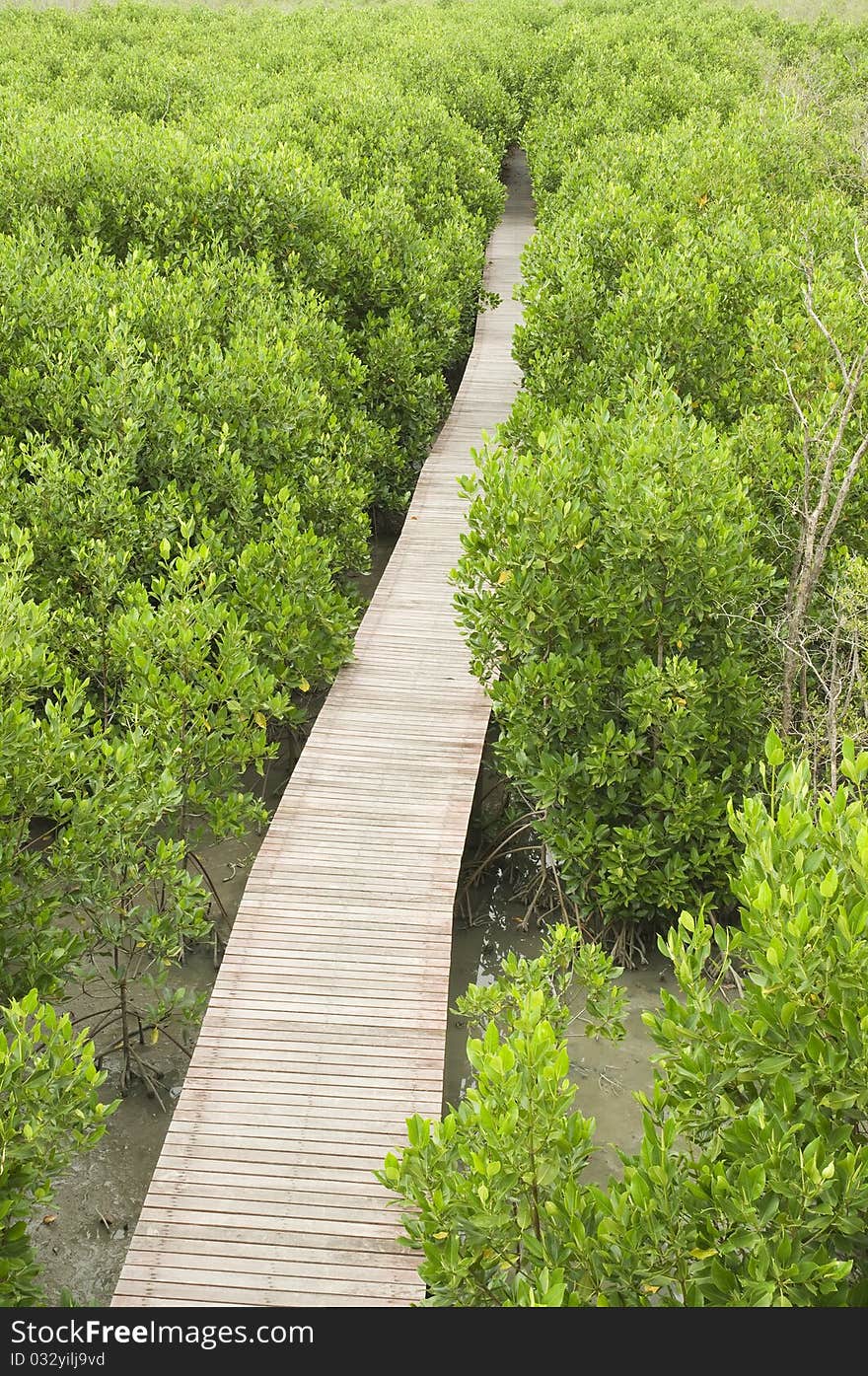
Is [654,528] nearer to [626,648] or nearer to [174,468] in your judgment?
[626,648]

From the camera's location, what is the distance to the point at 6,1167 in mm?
5219

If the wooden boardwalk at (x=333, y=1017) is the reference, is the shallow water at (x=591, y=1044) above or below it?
below

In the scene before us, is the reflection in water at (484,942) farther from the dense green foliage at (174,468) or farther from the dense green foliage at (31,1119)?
the dense green foliage at (31,1119)

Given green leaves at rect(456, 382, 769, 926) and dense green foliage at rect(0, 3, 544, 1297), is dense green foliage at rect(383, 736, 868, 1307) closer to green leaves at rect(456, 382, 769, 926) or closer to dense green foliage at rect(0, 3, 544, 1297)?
dense green foliage at rect(0, 3, 544, 1297)

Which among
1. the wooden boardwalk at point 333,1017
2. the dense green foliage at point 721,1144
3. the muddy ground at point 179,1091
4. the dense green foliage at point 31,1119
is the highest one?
the dense green foliage at point 721,1144

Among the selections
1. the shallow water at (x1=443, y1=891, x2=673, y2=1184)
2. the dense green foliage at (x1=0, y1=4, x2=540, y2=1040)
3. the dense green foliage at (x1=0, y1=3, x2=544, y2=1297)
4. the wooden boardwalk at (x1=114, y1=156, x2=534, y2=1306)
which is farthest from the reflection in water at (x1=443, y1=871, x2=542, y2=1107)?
the dense green foliage at (x1=0, y1=4, x2=540, y2=1040)

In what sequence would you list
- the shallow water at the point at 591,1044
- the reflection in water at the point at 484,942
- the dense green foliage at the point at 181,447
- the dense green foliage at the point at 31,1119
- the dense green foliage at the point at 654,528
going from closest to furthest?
1. the dense green foliage at the point at 31,1119
2. the dense green foliage at the point at 181,447
3. the shallow water at the point at 591,1044
4. the dense green foliage at the point at 654,528
5. the reflection in water at the point at 484,942

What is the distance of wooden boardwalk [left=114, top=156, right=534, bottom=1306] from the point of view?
6.24 metres

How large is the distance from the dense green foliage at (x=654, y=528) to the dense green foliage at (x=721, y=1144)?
3.70 m

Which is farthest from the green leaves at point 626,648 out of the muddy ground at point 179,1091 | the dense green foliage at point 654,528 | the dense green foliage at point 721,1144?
the dense green foliage at point 721,1144

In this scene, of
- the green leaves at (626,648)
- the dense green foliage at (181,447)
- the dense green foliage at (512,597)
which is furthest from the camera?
the green leaves at (626,648)

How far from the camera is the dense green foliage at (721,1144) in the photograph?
4246mm

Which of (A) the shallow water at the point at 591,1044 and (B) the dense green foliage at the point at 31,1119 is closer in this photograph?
(B) the dense green foliage at the point at 31,1119

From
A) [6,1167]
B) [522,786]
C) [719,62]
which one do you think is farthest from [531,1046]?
[719,62]
